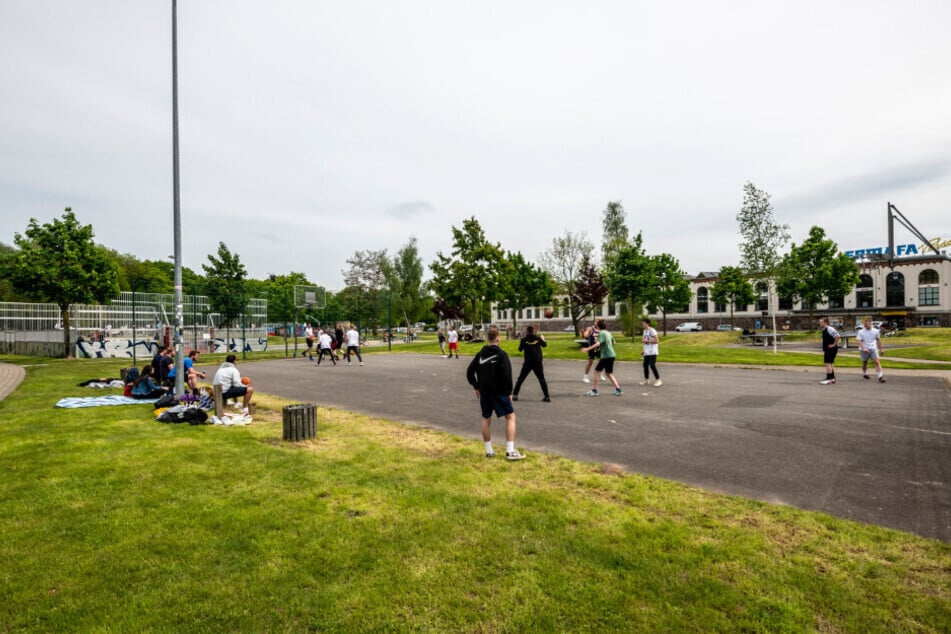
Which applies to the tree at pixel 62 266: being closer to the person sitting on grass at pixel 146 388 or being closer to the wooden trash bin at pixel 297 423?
the person sitting on grass at pixel 146 388

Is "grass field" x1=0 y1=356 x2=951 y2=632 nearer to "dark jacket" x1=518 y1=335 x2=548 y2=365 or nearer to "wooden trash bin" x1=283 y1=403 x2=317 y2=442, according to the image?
"wooden trash bin" x1=283 y1=403 x2=317 y2=442

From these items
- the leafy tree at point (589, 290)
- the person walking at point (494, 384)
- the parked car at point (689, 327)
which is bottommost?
the parked car at point (689, 327)

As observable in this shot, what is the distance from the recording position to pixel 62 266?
82.8 feet

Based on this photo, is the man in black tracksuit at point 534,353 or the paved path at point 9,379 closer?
the man in black tracksuit at point 534,353

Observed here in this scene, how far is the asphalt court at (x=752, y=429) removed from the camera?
506 centimetres

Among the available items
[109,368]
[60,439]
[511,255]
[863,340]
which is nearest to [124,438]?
[60,439]

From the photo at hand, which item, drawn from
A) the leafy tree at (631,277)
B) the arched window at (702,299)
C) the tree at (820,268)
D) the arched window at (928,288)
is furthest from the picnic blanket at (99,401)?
the arched window at (928,288)

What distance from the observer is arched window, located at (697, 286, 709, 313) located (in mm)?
80781

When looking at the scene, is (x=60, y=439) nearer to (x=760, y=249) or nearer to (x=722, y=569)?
(x=722, y=569)

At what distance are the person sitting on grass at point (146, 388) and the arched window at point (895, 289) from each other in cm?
8517

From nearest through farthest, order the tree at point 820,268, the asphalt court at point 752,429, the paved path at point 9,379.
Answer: the asphalt court at point 752,429 < the paved path at point 9,379 < the tree at point 820,268

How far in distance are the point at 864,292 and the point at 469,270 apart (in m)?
61.4

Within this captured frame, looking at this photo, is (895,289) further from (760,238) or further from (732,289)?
(760,238)

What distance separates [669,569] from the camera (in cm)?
348
